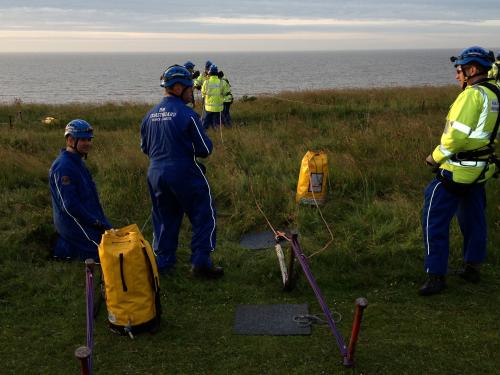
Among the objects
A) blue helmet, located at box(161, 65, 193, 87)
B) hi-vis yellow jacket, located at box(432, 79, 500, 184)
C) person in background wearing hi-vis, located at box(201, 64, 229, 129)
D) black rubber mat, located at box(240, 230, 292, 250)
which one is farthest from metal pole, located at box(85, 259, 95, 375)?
person in background wearing hi-vis, located at box(201, 64, 229, 129)

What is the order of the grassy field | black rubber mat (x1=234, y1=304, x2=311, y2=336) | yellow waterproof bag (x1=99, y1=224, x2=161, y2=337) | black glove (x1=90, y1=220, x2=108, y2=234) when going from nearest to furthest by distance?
the grassy field < yellow waterproof bag (x1=99, y1=224, x2=161, y2=337) < black rubber mat (x1=234, y1=304, x2=311, y2=336) < black glove (x1=90, y1=220, x2=108, y2=234)

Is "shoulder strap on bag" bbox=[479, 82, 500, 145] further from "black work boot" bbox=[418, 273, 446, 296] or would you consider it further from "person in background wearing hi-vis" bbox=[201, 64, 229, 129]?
"person in background wearing hi-vis" bbox=[201, 64, 229, 129]

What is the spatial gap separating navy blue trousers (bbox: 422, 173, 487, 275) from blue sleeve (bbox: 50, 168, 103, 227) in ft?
10.9

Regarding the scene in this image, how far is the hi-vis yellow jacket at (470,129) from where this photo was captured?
13.7ft

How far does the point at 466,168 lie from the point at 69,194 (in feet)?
12.4

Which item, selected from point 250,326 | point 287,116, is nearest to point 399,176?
point 250,326

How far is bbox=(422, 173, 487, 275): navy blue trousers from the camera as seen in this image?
450 centimetres

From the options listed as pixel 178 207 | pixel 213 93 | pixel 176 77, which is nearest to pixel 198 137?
pixel 176 77

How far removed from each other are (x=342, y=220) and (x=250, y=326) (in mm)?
2737

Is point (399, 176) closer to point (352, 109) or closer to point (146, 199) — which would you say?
point (146, 199)

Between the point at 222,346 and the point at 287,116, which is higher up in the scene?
the point at 287,116

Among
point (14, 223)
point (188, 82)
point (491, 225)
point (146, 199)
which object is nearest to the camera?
point (188, 82)

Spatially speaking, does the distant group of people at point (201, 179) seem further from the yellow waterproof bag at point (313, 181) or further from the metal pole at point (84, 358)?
the metal pole at point (84, 358)

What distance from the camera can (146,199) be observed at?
7.29m
